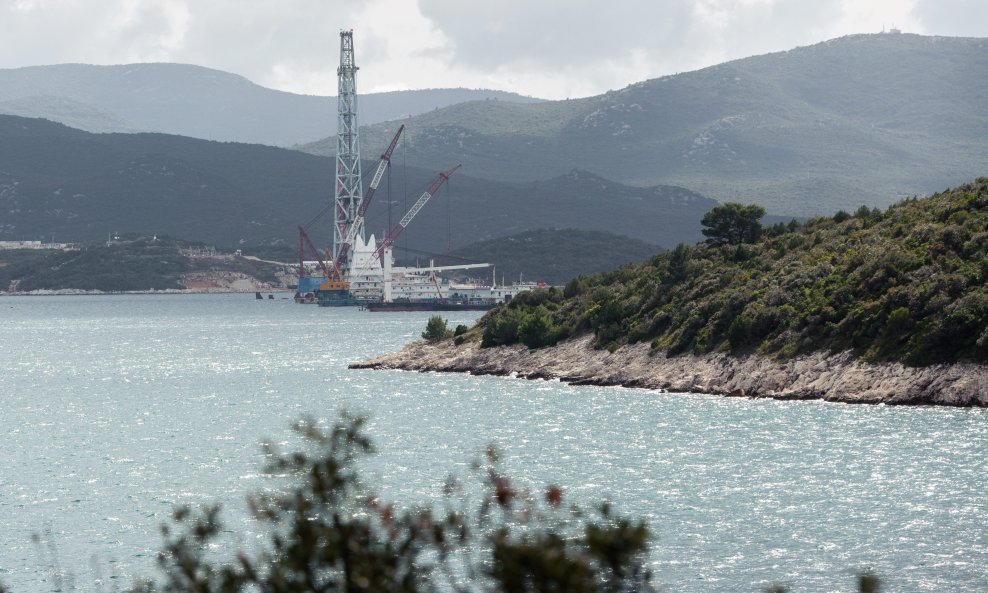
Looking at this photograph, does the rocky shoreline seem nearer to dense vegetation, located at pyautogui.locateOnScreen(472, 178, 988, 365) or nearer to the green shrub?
dense vegetation, located at pyautogui.locateOnScreen(472, 178, 988, 365)

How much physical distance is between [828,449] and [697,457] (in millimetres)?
3952

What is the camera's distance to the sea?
31.2 m

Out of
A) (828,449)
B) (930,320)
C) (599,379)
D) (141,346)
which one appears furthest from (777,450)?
(141,346)

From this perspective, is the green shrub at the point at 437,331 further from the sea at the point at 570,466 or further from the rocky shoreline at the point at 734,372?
the sea at the point at 570,466

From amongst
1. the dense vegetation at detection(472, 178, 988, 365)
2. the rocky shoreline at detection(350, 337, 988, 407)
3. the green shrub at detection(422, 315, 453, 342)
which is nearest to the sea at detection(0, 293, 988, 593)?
the rocky shoreline at detection(350, 337, 988, 407)

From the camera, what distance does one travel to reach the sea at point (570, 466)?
31.2 metres

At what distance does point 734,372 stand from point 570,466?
62.0ft

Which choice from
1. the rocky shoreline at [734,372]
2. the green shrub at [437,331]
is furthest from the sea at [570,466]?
the green shrub at [437,331]

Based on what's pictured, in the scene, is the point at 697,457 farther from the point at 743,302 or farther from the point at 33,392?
the point at 33,392

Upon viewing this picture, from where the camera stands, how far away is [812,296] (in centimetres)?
6562

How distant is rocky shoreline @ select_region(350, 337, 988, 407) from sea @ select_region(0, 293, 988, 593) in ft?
3.16

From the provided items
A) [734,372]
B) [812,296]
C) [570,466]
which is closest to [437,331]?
[812,296]

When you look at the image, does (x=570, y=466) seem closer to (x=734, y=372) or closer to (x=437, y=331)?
(x=734, y=372)

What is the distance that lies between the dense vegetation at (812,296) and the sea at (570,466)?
3.85m
